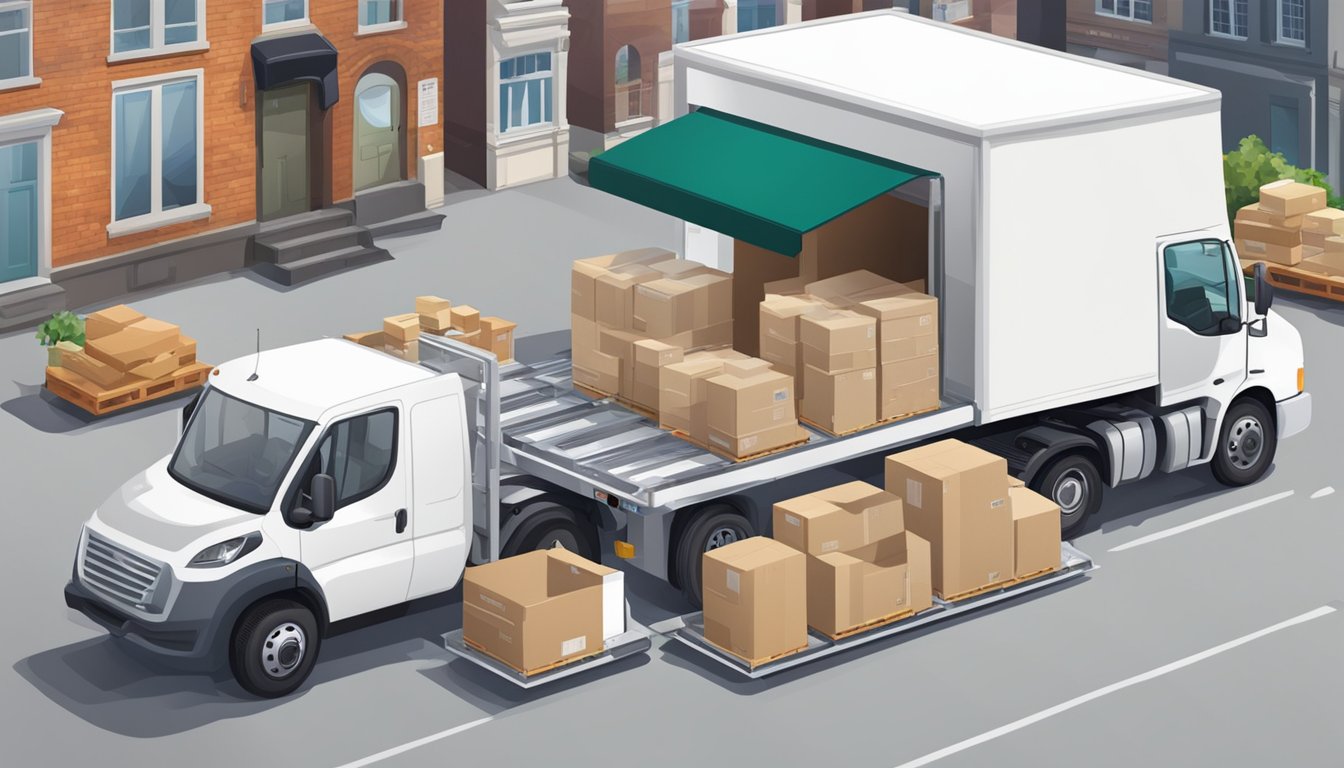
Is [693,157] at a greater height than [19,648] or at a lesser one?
greater

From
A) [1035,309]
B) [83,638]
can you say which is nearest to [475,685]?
[83,638]

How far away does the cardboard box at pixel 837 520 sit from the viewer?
57.3 feet

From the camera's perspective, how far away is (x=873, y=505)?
58.4 feet

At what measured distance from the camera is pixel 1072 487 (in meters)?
19.8

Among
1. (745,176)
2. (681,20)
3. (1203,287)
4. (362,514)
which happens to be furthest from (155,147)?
(1203,287)

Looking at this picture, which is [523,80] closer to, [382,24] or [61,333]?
[382,24]

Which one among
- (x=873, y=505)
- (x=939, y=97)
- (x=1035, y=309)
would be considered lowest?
(x=873, y=505)

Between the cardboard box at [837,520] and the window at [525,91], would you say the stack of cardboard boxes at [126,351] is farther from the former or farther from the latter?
the window at [525,91]

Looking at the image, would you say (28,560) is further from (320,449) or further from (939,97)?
(939,97)

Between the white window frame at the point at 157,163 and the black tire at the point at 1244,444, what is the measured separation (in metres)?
13.4

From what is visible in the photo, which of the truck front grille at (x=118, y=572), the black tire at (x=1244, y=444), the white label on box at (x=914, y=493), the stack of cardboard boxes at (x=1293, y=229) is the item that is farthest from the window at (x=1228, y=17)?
the truck front grille at (x=118, y=572)

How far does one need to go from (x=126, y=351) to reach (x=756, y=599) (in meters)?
9.25

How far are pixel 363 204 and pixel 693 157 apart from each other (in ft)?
34.0

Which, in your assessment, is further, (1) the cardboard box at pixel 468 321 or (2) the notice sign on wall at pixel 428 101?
(2) the notice sign on wall at pixel 428 101
